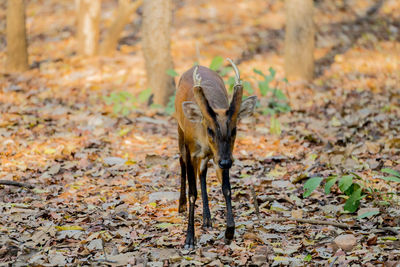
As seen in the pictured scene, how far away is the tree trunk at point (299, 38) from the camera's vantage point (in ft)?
44.4

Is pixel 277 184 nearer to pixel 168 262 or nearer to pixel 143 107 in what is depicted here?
pixel 168 262

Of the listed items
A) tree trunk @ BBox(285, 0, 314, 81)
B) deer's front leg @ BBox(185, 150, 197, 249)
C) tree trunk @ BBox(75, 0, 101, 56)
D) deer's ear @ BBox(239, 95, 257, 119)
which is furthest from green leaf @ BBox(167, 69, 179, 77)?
tree trunk @ BBox(75, 0, 101, 56)

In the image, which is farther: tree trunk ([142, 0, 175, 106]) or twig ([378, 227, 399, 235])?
tree trunk ([142, 0, 175, 106])

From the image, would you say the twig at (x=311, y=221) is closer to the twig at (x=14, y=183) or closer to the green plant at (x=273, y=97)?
the twig at (x=14, y=183)

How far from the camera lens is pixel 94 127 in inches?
407

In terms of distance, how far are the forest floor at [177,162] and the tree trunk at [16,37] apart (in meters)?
0.53

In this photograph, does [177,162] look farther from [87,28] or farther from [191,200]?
[87,28]

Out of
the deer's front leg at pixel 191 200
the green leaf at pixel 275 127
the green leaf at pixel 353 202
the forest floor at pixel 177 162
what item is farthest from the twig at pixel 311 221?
the green leaf at pixel 275 127

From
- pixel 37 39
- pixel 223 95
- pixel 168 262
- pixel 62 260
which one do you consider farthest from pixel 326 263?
pixel 37 39

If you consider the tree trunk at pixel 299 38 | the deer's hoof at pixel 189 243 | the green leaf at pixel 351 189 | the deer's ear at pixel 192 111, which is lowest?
the deer's hoof at pixel 189 243

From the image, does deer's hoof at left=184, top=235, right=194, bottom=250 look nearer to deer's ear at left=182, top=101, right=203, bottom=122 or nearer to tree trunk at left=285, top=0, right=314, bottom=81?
deer's ear at left=182, top=101, right=203, bottom=122

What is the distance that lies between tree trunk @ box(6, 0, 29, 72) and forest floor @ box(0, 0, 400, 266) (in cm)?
53

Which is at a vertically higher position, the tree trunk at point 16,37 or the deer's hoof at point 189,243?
the tree trunk at point 16,37

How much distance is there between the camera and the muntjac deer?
5.34 m
